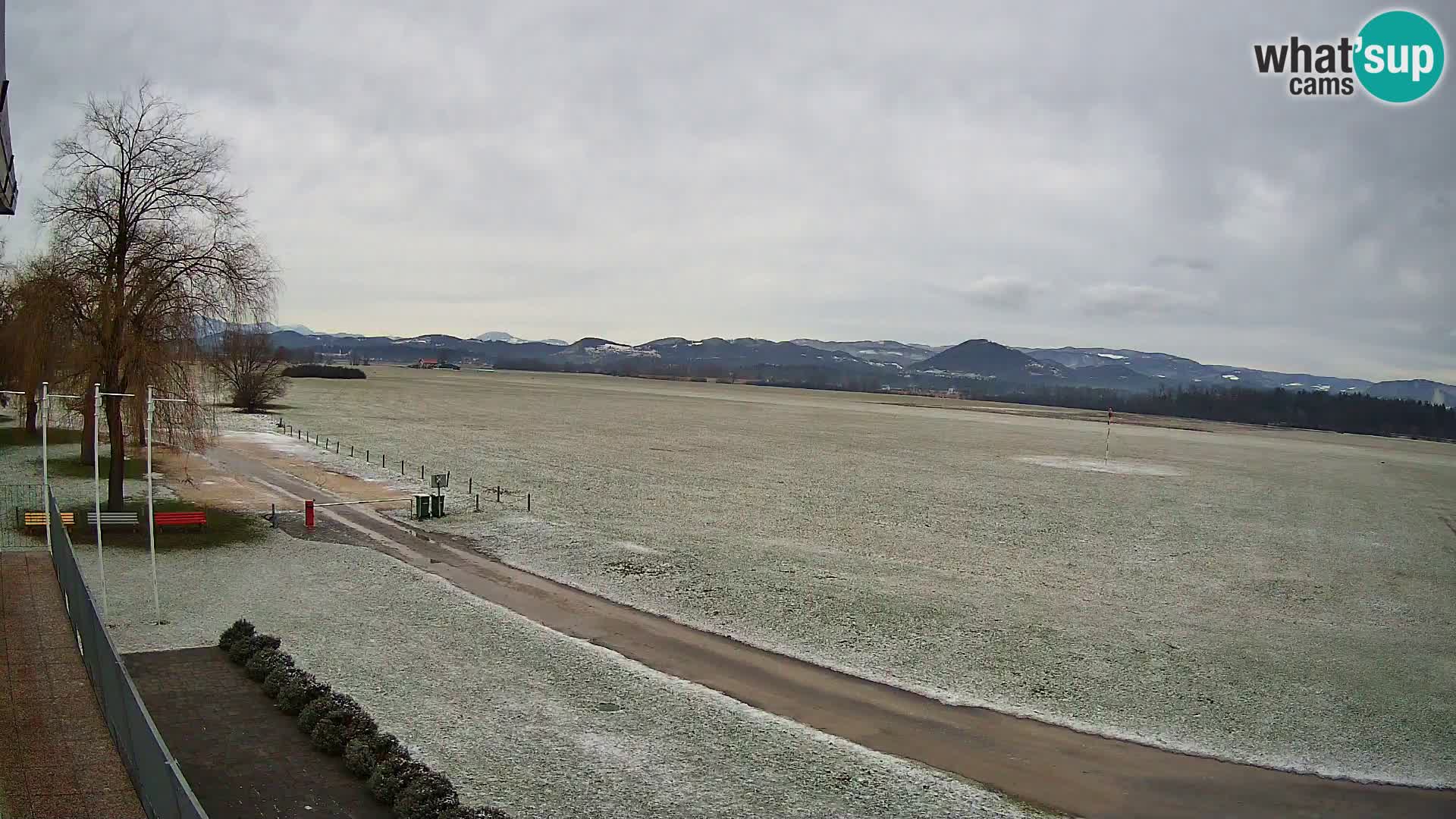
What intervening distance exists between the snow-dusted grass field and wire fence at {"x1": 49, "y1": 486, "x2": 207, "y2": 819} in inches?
442

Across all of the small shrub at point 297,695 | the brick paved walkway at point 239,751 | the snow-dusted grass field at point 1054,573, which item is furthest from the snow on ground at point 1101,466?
the brick paved walkway at point 239,751

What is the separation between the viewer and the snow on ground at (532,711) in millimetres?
11844

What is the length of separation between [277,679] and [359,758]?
11.2ft

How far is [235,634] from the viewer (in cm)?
1614

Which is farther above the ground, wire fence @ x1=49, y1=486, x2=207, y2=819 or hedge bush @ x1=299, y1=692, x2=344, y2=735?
wire fence @ x1=49, y1=486, x2=207, y2=819

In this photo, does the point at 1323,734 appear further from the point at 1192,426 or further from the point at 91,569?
the point at 1192,426

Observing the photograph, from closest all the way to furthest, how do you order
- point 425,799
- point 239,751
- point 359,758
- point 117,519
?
point 425,799
point 359,758
point 239,751
point 117,519

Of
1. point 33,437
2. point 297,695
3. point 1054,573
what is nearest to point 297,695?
point 297,695

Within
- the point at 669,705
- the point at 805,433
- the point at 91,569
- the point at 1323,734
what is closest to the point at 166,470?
the point at 91,569

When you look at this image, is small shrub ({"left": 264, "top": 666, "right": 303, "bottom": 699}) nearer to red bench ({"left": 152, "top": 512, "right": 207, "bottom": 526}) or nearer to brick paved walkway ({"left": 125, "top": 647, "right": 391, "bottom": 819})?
brick paved walkway ({"left": 125, "top": 647, "right": 391, "bottom": 819})

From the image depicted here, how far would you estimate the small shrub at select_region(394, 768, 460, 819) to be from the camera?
10.3 m

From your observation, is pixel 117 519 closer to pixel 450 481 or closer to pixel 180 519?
Answer: pixel 180 519

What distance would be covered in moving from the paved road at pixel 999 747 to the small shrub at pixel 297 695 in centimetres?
583

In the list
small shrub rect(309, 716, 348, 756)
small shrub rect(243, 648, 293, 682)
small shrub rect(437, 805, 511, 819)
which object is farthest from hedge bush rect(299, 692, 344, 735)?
small shrub rect(437, 805, 511, 819)
